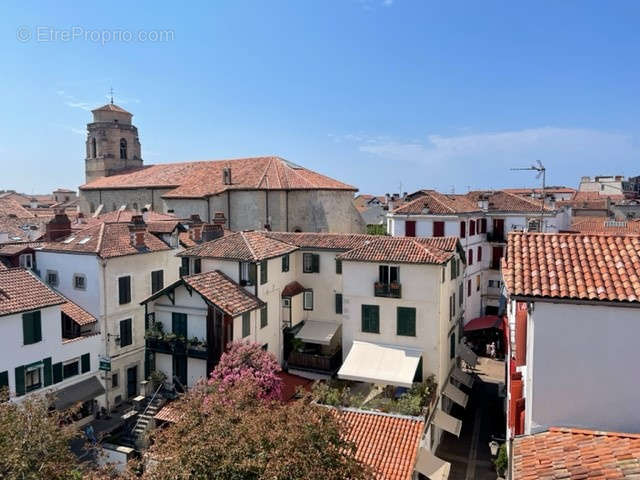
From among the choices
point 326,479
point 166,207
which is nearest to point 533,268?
point 326,479

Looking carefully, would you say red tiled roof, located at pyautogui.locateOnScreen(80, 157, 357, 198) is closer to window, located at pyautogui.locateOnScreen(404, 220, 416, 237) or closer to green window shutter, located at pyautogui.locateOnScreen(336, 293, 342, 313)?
window, located at pyautogui.locateOnScreen(404, 220, 416, 237)

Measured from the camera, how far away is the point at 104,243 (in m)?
30.3

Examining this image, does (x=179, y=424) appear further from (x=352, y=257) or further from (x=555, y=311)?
(x=352, y=257)

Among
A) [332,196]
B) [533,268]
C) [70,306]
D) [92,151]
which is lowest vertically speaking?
[70,306]

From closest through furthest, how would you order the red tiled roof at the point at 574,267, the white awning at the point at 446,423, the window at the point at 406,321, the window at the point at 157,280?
the red tiled roof at the point at 574,267 < the white awning at the point at 446,423 < the window at the point at 406,321 < the window at the point at 157,280

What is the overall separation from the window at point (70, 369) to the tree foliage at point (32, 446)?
46.3 ft

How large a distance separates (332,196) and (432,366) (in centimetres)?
2800

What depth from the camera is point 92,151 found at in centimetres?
7244

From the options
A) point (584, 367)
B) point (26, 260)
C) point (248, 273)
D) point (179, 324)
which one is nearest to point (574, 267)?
point (584, 367)

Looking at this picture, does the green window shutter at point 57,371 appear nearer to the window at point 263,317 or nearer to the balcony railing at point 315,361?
the window at point 263,317

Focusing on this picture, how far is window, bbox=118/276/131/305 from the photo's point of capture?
100 ft

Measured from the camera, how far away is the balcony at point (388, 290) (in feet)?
87.3

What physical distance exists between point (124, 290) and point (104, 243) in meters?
3.21

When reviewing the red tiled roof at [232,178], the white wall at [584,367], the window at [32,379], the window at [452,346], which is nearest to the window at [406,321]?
the window at [452,346]
